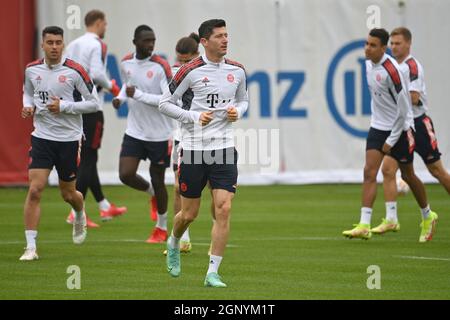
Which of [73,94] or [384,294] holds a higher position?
[73,94]

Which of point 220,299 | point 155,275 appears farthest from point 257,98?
point 220,299

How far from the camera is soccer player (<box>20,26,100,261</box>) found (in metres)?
13.3

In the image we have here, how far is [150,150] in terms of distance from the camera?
1561 centimetres

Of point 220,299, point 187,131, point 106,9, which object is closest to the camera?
point 220,299

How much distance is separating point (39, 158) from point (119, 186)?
11453 millimetres

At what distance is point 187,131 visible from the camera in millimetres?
11336

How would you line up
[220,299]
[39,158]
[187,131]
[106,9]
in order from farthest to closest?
[106,9]
[39,158]
[187,131]
[220,299]

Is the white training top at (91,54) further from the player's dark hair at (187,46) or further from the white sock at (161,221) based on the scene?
the player's dark hair at (187,46)

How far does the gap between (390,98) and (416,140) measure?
3.16 ft

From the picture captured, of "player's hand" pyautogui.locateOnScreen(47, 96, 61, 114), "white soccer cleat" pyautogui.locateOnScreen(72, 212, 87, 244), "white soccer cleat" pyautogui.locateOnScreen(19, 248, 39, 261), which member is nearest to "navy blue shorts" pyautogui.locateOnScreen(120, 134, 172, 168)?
"white soccer cleat" pyautogui.locateOnScreen(72, 212, 87, 244)

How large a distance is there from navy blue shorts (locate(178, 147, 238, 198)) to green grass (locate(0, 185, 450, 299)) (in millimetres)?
926

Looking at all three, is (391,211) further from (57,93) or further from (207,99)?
(207,99)

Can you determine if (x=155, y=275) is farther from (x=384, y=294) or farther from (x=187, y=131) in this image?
(x=384, y=294)

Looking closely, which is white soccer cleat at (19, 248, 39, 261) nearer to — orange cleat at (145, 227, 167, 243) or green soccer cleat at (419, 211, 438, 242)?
orange cleat at (145, 227, 167, 243)
